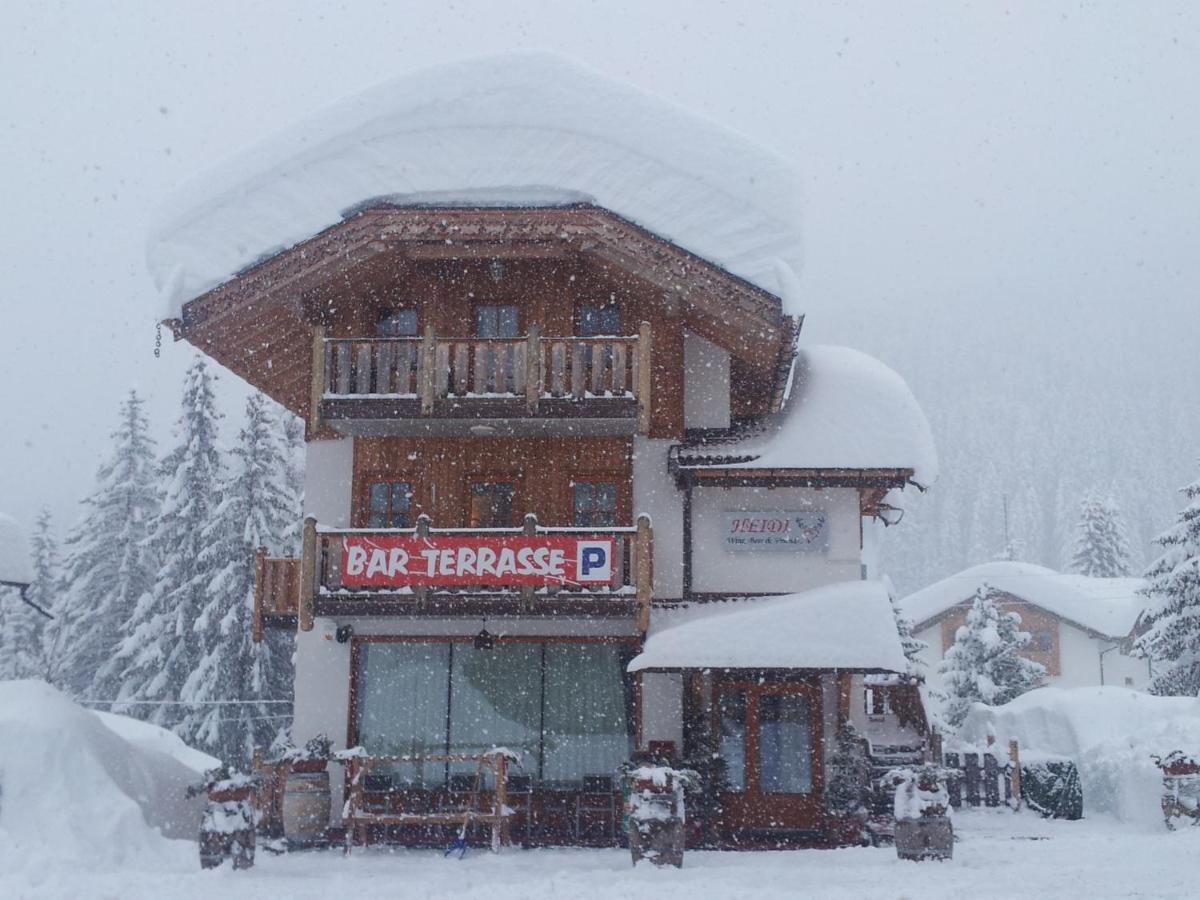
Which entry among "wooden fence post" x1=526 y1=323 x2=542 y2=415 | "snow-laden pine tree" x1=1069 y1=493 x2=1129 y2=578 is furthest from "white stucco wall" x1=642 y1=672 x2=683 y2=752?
"snow-laden pine tree" x1=1069 y1=493 x2=1129 y2=578

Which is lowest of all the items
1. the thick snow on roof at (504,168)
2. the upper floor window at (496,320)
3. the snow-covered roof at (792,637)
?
the snow-covered roof at (792,637)

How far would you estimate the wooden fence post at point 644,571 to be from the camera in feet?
57.9

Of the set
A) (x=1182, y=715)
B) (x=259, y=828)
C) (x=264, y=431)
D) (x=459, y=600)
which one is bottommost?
(x=259, y=828)

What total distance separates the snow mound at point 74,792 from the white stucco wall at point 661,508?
7.74 meters

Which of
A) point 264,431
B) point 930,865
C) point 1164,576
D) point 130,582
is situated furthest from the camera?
point 130,582

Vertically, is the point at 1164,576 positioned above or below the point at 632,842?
above

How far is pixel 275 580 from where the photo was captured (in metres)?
19.0

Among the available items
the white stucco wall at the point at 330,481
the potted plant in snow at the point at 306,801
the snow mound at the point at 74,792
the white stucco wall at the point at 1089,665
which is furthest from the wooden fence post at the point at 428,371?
the white stucco wall at the point at 1089,665

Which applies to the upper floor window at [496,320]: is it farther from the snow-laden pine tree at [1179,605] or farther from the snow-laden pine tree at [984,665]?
the snow-laden pine tree at [984,665]

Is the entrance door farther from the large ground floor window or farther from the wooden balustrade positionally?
the wooden balustrade

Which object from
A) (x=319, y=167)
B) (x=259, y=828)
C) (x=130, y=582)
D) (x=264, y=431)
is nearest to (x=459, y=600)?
(x=259, y=828)

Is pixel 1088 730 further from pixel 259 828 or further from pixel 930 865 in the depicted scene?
pixel 259 828

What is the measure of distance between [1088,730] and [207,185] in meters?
17.9

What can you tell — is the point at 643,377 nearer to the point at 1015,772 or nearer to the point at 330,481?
the point at 330,481
